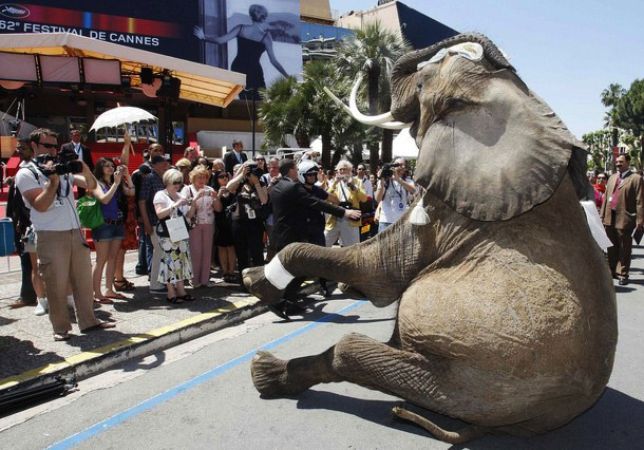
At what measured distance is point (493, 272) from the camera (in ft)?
9.09

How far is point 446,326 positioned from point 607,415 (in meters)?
1.65

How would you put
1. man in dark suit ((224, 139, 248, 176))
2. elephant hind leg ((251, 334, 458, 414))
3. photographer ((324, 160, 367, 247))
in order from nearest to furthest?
elephant hind leg ((251, 334, 458, 414))
photographer ((324, 160, 367, 247))
man in dark suit ((224, 139, 248, 176))

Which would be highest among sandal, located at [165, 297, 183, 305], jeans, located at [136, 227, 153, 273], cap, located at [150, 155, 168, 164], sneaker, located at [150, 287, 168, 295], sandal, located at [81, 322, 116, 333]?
cap, located at [150, 155, 168, 164]

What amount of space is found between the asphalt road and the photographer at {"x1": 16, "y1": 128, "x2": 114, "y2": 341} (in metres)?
0.91

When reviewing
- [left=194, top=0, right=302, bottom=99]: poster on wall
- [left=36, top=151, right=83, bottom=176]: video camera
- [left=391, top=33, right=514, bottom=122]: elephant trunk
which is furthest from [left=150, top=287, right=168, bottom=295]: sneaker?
[left=194, top=0, right=302, bottom=99]: poster on wall

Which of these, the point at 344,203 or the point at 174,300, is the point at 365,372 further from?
the point at 344,203

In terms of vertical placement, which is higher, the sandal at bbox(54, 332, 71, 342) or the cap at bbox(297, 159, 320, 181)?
the cap at bbox(297, 159, 320, 181)

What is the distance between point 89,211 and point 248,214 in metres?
2.02

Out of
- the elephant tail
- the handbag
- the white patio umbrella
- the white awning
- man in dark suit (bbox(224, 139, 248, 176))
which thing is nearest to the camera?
the elephant tail

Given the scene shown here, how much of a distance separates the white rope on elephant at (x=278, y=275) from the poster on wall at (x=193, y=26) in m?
38.6

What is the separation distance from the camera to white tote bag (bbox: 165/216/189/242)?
617cm

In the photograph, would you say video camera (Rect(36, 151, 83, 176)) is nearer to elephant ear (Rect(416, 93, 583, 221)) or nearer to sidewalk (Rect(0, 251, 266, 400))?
sidewalk (Rect(0, 251, 266, 400))

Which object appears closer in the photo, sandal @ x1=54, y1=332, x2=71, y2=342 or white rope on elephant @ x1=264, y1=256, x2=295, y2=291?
white rope on elephant @ x1=264, y1=256, x2=295, y2=291

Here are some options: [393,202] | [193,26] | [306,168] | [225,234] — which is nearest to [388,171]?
[393,202]
